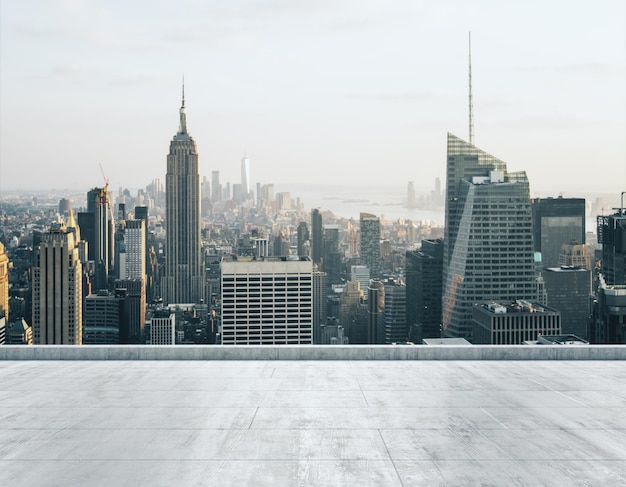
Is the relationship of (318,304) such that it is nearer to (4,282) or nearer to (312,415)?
(4,282)

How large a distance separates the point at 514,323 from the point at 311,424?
246ft

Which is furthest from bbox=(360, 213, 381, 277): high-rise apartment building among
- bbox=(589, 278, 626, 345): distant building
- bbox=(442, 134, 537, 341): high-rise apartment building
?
bbox=(589, 278, 626, 345): distant building

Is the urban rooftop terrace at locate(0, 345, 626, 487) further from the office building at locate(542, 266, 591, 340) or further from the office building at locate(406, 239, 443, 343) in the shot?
the office building at locate(406, 239, 443, 343)

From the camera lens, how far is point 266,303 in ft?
288

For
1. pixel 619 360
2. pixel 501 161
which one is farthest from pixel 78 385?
pixel 501 161

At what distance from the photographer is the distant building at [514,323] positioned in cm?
7931

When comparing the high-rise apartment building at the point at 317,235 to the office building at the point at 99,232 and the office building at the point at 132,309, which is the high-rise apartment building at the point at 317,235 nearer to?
the office building at the point at 132,309

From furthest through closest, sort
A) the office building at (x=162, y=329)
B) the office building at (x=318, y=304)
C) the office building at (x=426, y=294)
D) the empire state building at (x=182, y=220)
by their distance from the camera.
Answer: the empire state building at (x=182, y=220), the office building at (x=426, y=294), the office building at (x=162, y=329), the office building at (x=318, y=304)

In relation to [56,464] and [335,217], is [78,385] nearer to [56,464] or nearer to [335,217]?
[56,464]

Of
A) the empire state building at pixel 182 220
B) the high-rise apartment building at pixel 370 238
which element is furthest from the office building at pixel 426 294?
the empire state building at pixel 182 220

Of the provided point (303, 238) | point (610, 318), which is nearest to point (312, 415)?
point (610, 318)

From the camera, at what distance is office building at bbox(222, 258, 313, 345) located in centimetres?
8844

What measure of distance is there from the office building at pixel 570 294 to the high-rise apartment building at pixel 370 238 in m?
31.2

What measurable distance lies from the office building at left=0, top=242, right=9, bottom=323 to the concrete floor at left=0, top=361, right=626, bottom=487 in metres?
95.0
